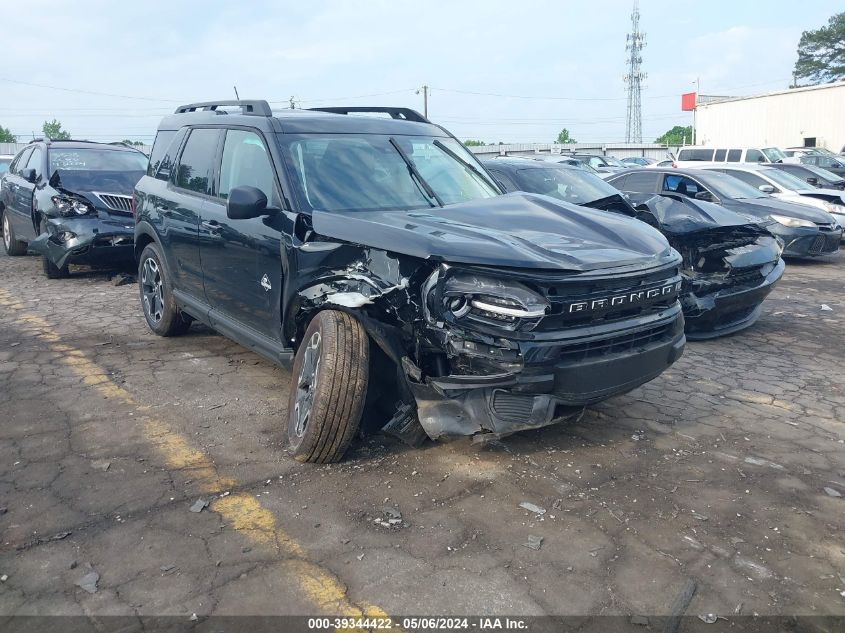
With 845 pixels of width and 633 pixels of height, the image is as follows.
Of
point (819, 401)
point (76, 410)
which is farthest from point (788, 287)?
point (76, 410)

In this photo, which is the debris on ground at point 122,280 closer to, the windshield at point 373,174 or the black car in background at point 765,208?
the windshield at point 373,174

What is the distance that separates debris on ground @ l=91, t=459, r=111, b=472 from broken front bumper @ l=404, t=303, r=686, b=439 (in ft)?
5.70

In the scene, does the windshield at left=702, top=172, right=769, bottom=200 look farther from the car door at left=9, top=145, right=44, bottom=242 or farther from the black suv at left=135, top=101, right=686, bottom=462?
the car door at left=9, top=145, right=44, bottom=242

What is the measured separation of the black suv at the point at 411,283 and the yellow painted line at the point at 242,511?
0.48 metres

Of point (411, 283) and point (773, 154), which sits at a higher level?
point (773, 154)

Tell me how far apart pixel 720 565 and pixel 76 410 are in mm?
3942

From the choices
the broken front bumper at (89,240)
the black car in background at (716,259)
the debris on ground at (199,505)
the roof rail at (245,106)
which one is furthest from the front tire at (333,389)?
the broken front bumper at (89,240)

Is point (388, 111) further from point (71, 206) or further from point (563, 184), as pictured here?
point (71, 206)

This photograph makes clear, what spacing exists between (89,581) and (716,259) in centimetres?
557

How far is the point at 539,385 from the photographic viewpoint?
343 cm

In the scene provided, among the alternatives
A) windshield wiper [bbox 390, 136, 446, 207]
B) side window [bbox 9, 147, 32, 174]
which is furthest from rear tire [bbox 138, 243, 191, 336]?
side window [bbox 9, 147, 32, 174]

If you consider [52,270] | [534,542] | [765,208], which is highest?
[765,208]

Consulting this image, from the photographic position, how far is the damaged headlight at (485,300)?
3.39 metres

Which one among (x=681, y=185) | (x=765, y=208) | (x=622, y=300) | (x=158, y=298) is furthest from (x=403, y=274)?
(x=765, y=208)
